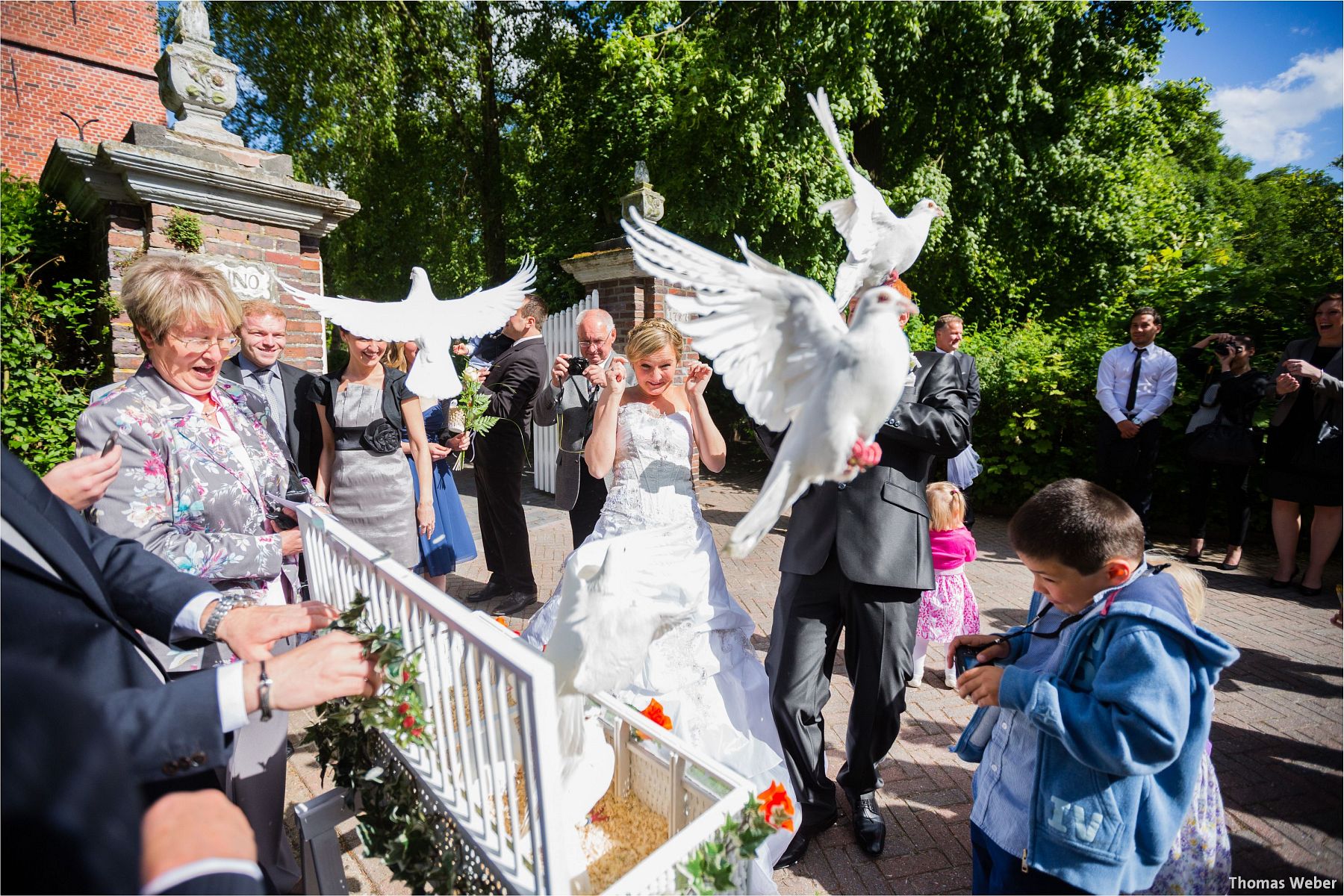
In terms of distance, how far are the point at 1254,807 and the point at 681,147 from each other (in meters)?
8.15

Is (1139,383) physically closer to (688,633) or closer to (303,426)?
(688,633)

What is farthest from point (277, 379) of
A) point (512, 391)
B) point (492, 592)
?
point (492, 592)

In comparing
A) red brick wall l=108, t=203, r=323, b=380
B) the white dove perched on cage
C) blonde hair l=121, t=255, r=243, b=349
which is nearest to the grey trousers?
blonde hair l=121, t=255, r=243, b=349

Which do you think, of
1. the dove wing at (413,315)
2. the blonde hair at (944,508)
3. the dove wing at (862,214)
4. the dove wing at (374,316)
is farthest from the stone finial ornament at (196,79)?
the blonde hair at (944,508)

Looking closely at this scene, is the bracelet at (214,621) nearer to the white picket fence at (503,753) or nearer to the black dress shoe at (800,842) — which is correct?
the white picket fence at (503,753)

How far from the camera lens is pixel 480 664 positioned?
49.4 inches

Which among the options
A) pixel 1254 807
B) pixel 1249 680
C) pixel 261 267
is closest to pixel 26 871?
pixel 1254 807

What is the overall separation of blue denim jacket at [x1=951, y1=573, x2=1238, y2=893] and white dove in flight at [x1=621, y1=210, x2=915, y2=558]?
0.80 metres

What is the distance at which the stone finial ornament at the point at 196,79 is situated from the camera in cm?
422

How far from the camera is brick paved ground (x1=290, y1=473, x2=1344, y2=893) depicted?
7.28 ft

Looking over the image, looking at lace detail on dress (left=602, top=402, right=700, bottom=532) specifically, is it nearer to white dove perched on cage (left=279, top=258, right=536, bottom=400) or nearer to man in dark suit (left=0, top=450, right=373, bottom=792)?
white dove perched on cage (left=279, top=258, right=536, bottom=400)

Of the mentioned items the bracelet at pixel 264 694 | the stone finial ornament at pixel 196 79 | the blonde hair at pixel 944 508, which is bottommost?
the blonde hair at pixel 944 508

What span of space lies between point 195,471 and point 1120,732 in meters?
2.53

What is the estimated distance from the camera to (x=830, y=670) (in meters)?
2.38
